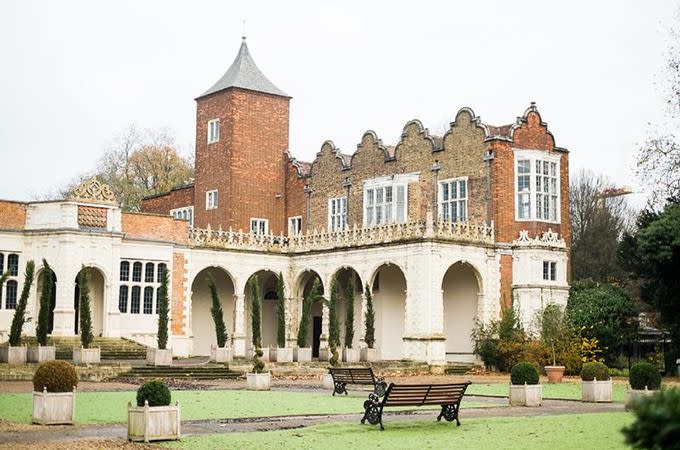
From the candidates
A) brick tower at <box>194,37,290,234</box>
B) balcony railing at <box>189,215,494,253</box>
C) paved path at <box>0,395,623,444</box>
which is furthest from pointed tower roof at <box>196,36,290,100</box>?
paved path at <box>0,395,623,444</box>

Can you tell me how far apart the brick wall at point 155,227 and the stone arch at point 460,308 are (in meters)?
11.7

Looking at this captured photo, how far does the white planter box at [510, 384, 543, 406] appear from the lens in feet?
68.7

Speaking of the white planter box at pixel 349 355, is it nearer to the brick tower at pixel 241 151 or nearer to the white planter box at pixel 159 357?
the white planter box at pixel 159 357

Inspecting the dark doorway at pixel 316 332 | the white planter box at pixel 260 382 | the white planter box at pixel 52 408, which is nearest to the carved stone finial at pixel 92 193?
the dark doorway at pixel 316 332

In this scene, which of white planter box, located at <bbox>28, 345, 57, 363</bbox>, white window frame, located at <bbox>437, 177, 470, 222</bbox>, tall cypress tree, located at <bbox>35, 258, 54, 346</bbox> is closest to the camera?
white planter box, located at <bbox>28, 345, 57, 363</bbox>

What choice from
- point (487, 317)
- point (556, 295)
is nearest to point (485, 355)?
point (487, 317)

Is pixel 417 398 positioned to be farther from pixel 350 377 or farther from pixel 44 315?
pixel 44 315

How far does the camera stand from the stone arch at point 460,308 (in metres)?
39.6

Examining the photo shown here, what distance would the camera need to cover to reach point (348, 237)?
134ft

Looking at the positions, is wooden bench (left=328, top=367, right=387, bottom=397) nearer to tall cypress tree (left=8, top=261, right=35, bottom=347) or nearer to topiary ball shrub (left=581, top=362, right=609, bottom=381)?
topiary ball shrub (left=581, top=362, right=609, bottom=381)

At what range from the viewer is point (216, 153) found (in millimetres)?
46938

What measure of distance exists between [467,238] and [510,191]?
9.30ft

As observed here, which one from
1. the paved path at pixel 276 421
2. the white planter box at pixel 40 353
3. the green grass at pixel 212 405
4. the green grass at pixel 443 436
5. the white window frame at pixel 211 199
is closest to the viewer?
the green grass at pixel 443 436

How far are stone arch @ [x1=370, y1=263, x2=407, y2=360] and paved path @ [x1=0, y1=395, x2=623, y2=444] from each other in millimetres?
18551
